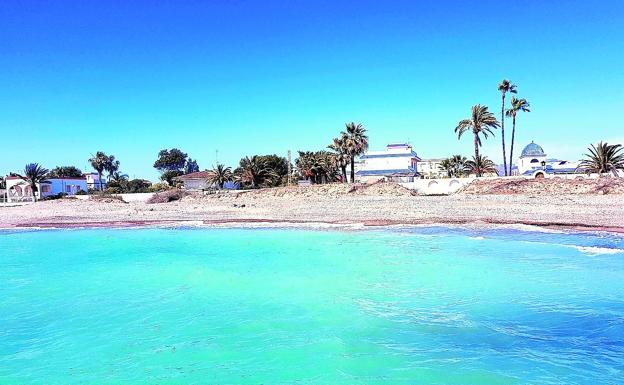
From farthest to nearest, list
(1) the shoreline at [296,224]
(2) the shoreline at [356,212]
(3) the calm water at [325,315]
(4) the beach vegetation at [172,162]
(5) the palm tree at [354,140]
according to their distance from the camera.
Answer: (4) the beach vegetation at [172,162] < (5) the palm tree at [354,140] < (2) the shoreline at [356,212] < (1) the shoreline at [296,224] < (3) the calm water at [325,315]

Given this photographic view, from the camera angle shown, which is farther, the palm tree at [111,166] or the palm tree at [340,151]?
the palm tree at [111,166]

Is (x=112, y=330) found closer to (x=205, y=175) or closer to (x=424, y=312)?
(x=424, y=312)

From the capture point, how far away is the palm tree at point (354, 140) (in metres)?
60.7

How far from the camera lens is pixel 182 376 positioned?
7719 mm

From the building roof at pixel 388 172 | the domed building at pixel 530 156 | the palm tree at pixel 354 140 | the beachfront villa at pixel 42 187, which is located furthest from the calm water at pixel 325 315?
the domed building at pixel 530 156

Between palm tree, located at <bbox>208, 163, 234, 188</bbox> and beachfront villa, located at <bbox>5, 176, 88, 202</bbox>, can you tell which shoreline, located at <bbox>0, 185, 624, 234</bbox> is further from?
beachfront villa, located at <bbox>5, 176, 88, 202</bbox>

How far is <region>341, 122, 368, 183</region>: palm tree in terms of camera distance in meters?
60.7

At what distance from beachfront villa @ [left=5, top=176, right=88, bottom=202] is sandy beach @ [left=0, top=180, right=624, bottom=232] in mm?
32484

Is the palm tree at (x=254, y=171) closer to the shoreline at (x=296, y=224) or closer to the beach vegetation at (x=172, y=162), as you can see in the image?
the shoreline at (x=296, y=224)

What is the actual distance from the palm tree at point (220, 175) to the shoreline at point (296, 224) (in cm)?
2962

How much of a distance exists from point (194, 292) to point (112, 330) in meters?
3.68

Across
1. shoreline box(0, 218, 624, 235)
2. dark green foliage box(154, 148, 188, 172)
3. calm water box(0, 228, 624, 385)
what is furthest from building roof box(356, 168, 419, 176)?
dark green foliage box(154, 148, 188, 172)

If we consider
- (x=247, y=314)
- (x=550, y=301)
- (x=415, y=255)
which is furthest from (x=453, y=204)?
(x=247, y=314)

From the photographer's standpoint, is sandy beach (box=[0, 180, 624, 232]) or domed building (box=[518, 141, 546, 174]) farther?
domed building (box=[518, 141, 546, 174])
